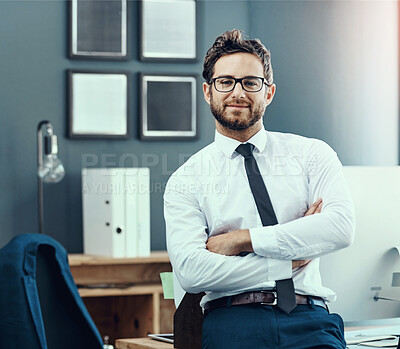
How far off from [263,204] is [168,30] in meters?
2.13

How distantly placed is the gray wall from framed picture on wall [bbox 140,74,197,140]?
5 cm

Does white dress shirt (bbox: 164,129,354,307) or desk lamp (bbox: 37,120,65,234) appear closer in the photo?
white dress shirt (bbox: 164,129,354,307)

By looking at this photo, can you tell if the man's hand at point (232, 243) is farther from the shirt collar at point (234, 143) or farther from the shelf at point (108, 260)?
the shelf at point (108, 260)

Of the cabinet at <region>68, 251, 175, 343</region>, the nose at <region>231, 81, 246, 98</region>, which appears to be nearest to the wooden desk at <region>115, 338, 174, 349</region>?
the nose at <region>231, 81, 246, 98</region>

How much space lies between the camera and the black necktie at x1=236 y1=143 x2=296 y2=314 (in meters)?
1.73

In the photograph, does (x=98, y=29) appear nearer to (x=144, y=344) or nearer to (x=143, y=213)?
(x=143, y=213)

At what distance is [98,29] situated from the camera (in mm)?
3656

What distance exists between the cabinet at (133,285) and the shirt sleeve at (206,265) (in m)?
1.42

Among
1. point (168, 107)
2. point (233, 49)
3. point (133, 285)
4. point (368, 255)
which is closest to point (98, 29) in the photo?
point (168, 107)

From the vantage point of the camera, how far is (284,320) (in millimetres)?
1694

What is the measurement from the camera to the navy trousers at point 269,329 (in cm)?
167

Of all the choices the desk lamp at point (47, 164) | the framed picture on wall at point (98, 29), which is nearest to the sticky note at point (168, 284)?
the desk lamp at point (47, 164)

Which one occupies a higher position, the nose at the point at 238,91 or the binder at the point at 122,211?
the nose at the point at 238,91

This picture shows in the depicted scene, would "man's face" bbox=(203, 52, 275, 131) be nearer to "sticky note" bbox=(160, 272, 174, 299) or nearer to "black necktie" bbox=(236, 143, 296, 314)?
"black necktie" bbox=(236, 143, 296, 314)
